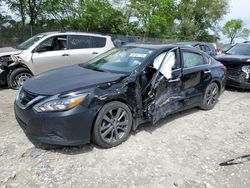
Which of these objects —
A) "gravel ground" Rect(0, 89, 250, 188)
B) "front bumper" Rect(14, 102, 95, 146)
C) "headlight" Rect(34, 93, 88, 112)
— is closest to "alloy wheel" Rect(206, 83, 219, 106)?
"gravel ground" Rect(0, 89, 250, 188)

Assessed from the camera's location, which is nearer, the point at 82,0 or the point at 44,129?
the point at 44,129

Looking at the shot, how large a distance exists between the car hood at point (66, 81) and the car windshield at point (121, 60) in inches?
9.8

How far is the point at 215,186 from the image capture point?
2830mm

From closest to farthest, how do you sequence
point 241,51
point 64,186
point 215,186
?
1. point 64,186
2. point 215,186
3. point 241,51

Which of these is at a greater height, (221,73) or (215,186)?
(221,73)

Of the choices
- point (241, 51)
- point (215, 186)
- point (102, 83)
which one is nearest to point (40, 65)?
point (102, 83)

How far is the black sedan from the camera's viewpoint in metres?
3.03

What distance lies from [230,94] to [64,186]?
5.95m

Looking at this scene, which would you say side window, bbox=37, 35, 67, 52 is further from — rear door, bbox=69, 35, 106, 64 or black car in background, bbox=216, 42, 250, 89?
black car in background, bbox=216, 42, 250, 89

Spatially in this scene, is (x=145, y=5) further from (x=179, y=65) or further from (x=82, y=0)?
(x=179, y=65)

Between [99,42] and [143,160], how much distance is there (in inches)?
214

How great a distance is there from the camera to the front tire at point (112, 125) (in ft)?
10.7

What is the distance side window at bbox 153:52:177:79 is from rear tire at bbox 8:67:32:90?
→ 4050 mm

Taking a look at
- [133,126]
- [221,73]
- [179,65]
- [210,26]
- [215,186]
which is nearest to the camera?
[215,186]
